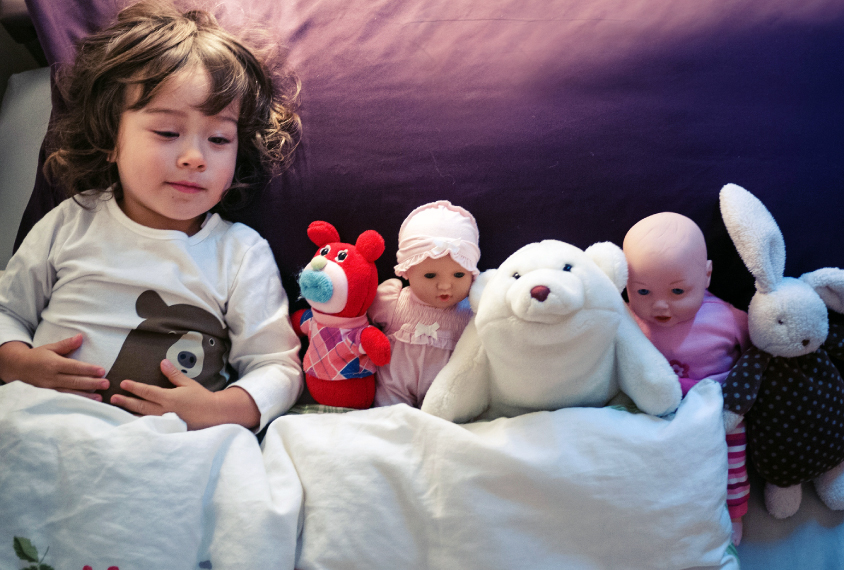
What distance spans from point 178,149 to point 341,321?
0.35m

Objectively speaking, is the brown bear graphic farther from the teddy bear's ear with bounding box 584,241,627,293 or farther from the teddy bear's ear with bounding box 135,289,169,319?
the teddy bear's ear with bounding box 584,241,627,293

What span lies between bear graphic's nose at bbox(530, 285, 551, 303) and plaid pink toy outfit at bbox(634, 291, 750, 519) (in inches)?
10.3

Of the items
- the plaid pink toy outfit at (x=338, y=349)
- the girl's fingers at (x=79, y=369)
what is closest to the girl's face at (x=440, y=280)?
the plaid pink toy outfit at (x=338, y=349)

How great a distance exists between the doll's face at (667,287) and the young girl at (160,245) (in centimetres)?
54

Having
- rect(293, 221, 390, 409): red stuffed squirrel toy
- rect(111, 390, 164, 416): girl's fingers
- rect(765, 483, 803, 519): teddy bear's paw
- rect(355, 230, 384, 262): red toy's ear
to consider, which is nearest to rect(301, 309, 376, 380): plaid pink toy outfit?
rect(293, 221, 390, 409): red stuffed squirrel toy

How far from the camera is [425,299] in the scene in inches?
33.3

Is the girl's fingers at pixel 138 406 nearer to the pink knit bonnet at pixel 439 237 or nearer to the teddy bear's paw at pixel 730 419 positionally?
the pink knit bonnet at pixel 439 237

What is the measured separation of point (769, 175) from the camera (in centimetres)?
83

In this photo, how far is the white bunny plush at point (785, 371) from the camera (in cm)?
76

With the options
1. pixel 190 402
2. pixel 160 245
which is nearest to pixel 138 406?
pixel 190 402

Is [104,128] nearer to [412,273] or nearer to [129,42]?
[129,42]

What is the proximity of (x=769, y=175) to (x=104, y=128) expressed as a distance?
3.33 feet

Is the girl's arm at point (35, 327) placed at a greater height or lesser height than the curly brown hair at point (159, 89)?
lesser

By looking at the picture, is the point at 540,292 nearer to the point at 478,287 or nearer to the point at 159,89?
the point at 478,287
